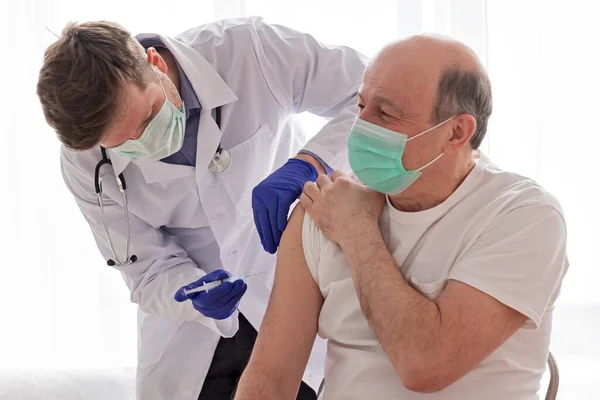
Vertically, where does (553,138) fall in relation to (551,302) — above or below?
below

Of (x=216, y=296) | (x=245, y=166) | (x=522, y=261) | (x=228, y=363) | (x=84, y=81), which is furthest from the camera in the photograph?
(x=228, y=363)

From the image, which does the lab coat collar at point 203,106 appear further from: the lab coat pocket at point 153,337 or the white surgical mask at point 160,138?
the lab coat pocket at point 153,337

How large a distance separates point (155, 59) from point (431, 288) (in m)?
0.84

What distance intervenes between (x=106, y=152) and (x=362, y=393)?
87 centimetres

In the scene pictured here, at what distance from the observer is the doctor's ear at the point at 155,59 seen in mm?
1828

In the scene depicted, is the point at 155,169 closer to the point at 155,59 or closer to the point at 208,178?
the point at 208,178

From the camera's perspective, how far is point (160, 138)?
5.97 feet

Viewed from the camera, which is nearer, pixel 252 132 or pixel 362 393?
pixel 362 393

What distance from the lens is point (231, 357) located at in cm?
219

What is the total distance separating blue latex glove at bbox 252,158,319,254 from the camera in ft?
5.91

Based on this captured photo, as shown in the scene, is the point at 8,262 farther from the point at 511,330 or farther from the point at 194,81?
the point at 511,330

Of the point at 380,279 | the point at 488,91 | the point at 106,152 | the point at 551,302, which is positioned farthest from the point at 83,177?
the point at 551,302

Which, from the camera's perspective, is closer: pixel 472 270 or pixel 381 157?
pixel 472 270

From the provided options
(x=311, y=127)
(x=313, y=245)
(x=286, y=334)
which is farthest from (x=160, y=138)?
(x=311, y=127)
